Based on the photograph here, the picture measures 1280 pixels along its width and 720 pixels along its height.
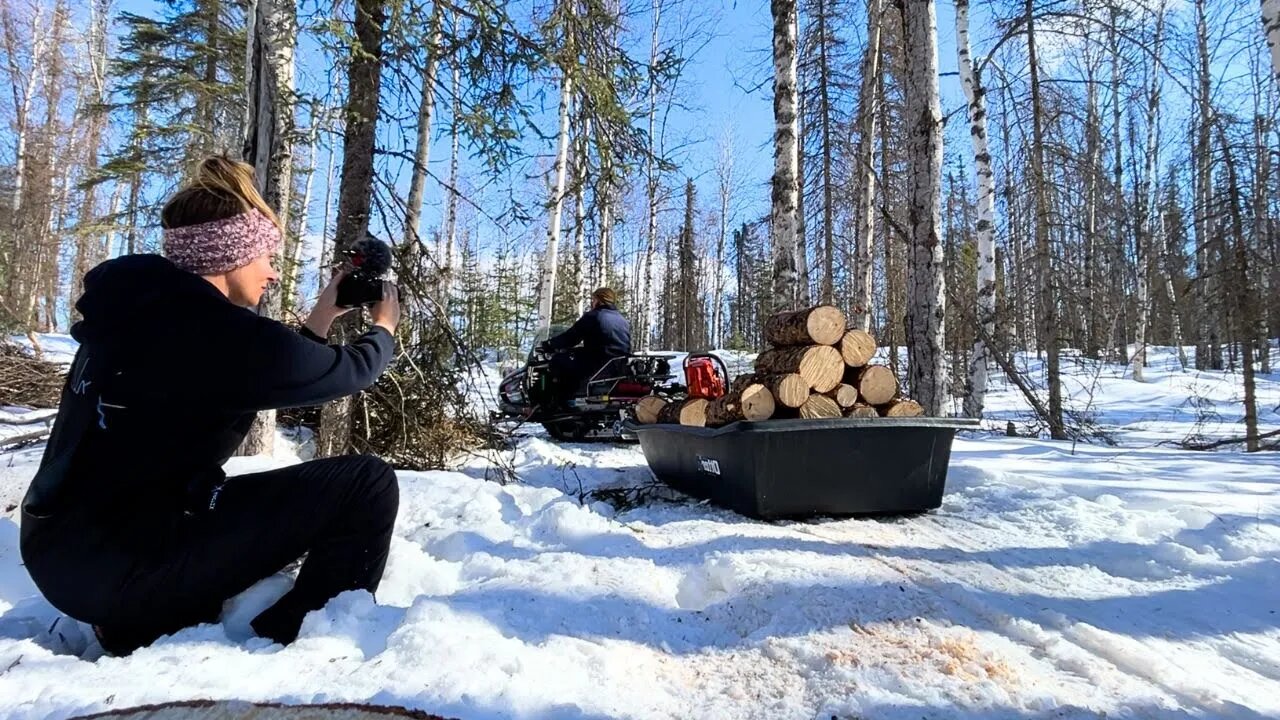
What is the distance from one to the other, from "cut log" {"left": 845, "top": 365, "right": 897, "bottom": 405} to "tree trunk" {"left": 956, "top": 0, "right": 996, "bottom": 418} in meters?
5.82

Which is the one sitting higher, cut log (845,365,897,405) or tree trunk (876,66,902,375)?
tree trunk (876,66,902,375)

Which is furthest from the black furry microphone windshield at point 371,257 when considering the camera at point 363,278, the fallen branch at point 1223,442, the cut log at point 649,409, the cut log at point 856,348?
the fallen branch at point 1223,442

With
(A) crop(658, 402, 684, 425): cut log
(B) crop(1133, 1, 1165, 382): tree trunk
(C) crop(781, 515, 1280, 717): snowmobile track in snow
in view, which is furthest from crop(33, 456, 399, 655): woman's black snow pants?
(B) crop(1133, 1, 1165, 382): tree trunk

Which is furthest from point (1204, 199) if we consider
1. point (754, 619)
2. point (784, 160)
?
point (754, 619)

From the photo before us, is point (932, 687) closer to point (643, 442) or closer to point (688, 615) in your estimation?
point (688, 615)

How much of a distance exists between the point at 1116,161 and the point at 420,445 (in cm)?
2110

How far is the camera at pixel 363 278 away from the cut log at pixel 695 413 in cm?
238

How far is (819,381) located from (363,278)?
241 centimetres

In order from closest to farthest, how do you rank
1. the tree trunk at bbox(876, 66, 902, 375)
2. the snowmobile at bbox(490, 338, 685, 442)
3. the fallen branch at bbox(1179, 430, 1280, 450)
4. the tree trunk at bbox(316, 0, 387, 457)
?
the tree trunk at bbox(316, 0, 387, 457), the fallen branch at bbox(1179, 430, 1280, 450), the snowmobile at bbox(490, 338, 685, 442), the tree trunk at bbox(876, 66, 902, 375)

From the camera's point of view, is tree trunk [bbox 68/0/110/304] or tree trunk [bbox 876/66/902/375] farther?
tree trunk [bbox 68/0/110/304]

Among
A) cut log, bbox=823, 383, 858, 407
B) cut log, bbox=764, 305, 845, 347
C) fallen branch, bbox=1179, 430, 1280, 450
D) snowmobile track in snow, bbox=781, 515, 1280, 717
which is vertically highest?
cut log, bbox=764, 305, 845, 347

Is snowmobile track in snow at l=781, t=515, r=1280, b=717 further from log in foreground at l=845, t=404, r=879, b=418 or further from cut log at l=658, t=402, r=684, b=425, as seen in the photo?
cut log at l=658, t=402, r=684, b=425

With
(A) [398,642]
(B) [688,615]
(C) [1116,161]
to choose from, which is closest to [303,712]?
(A) [398,642]

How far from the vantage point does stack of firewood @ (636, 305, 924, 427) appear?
3.58 meters
